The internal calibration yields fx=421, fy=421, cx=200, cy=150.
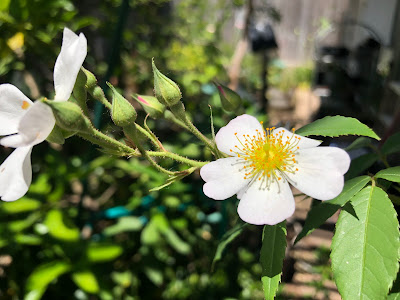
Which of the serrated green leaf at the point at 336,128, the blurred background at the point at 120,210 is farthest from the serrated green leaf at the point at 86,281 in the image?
the serrated green leaf at the point at 336,128

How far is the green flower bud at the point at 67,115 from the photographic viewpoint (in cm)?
49

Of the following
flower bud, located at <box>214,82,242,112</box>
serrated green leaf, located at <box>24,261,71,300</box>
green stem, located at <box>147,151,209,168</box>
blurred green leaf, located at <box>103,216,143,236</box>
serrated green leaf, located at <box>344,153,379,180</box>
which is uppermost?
flower bud, located at <box>214,82,242,112</box>

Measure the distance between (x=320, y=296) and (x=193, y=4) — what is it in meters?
3.19

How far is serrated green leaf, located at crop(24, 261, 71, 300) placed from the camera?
1.24 metres

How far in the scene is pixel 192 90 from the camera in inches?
97.4

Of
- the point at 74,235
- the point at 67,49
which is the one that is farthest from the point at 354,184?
the point at 74,235

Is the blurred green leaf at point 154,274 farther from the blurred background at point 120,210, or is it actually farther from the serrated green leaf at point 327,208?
the serrated green leaf at point 327,208

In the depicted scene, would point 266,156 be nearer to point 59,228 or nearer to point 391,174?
point 391,174

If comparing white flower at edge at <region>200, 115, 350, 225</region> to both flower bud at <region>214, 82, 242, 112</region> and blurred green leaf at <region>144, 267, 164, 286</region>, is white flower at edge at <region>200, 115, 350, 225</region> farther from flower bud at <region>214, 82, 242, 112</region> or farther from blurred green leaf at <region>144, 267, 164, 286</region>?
blurred green leaf at <region>144, 267, 164, 286</region>

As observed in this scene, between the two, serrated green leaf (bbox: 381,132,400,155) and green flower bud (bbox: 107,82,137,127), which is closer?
green flower bud (bbox: 107,82,137,127)

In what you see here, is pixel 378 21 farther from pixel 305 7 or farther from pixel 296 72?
pixel 305 7

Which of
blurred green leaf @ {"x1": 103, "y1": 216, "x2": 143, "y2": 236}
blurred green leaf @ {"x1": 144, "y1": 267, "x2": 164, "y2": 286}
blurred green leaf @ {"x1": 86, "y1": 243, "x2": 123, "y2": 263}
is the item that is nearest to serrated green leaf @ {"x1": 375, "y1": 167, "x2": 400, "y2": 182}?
blurred green leaf @ {"x1": 86, "y1": 243, "x2": 123, "y2": 263}

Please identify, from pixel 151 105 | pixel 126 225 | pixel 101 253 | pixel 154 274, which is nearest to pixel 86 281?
pixel 101 253

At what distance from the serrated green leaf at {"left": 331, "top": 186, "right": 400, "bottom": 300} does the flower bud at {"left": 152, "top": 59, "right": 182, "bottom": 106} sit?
11.9 inches
